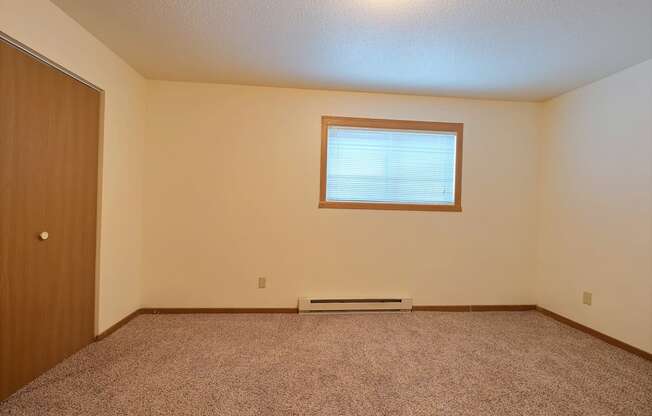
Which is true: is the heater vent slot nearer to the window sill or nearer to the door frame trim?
the window sill

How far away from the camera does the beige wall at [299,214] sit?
3.13 m

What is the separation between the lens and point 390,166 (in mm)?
3328

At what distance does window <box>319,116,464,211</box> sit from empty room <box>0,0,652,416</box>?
2 centimetres

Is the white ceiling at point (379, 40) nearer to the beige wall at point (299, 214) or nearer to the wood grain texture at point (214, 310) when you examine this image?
the beige wall at point (299, 214)

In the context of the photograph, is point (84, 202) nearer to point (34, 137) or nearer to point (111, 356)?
point (34, 137)

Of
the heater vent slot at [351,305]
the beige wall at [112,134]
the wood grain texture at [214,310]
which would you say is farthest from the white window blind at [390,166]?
the beige wall at [112,134]

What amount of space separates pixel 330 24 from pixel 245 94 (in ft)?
4.77

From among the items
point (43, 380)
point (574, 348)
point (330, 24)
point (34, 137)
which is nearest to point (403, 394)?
point (574, 348)

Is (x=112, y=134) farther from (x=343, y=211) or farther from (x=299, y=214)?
(x=343, y=211)

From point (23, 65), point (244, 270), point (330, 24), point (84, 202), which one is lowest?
point (244, 270)

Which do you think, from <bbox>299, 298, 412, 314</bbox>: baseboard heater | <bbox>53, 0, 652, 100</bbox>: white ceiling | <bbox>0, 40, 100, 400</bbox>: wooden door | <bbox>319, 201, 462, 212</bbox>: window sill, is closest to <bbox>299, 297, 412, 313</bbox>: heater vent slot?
<bbox>299, 298, 412, 314</bbox>: baseboard heater

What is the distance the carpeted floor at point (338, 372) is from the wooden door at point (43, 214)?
233 mm

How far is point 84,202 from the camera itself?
2.28m

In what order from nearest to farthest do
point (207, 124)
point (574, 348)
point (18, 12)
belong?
point (18, 12) → point (574, 348) → point (207, 124)
